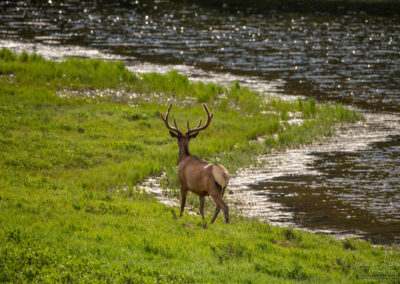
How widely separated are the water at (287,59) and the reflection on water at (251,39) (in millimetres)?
88

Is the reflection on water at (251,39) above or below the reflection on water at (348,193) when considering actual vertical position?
above

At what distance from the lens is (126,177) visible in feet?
61.2

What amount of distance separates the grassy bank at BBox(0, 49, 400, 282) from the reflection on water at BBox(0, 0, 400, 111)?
21.6ft

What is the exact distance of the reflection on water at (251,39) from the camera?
36.3m

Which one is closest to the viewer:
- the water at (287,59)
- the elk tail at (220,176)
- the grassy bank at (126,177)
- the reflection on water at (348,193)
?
the grassy bank at (126,177)

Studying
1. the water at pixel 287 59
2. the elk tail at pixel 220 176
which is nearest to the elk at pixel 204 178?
the elk tail at pixel 220 176

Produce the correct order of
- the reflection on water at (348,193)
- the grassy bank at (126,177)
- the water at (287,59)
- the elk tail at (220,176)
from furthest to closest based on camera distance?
the water at (287,59), the reflection on water at (348,193), the elk tail at (220,176), the grassy bank at (126,177)

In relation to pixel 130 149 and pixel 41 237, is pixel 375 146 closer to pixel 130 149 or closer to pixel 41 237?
pixel 130 149

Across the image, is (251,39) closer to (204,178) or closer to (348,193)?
(348,193)

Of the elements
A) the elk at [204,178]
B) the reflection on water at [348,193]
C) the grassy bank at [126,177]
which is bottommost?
the reflection on water at [348,193]

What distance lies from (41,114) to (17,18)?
40.8 metres

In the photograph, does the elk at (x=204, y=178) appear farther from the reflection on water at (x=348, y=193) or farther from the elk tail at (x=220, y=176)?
the reflection on water at (x=348, y=193)

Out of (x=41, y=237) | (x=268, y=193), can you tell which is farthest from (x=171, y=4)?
(x=41, y=237)

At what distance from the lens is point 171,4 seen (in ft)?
247
